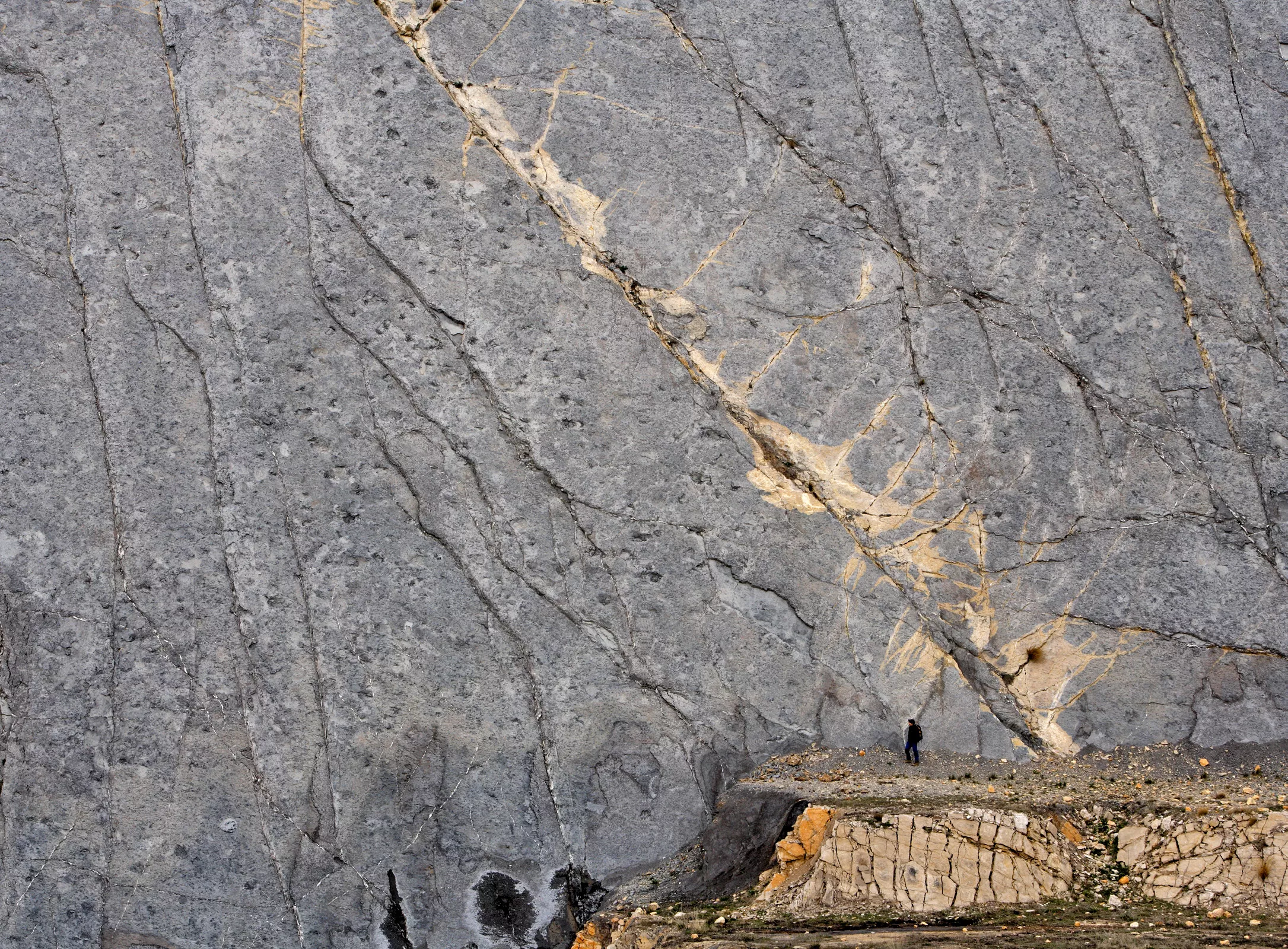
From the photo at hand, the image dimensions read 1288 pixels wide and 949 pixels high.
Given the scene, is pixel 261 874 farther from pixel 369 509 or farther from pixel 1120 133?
pixel 1120 133

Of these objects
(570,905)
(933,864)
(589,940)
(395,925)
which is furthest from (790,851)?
(395,925)

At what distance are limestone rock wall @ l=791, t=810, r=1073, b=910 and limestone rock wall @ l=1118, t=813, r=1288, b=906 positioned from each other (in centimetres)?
38

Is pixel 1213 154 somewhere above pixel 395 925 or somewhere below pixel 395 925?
above

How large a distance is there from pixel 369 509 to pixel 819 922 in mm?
2992

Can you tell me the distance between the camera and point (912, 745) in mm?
5574

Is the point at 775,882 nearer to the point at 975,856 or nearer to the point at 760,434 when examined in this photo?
the point at 975,856

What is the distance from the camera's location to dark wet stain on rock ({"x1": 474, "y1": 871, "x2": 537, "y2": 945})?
218 inches

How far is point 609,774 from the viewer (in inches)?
220

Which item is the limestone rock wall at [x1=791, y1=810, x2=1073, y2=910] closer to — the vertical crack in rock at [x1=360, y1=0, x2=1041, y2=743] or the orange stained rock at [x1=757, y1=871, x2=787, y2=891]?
the orange stained rock at [x1=757, y1=871, x2=787, y2=891]

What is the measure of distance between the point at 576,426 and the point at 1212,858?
3.68 meters

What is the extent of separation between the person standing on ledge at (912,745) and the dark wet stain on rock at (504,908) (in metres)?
2.13

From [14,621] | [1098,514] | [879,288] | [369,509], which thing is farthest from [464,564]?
[1098,514]

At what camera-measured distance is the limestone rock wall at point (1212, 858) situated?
15.6ft

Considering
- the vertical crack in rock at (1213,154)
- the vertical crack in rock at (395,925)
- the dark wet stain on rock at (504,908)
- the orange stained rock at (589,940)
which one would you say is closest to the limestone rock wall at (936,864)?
the orange stained rock at (589,940)
